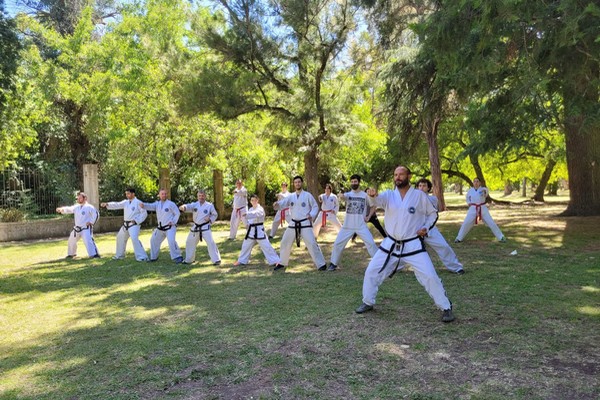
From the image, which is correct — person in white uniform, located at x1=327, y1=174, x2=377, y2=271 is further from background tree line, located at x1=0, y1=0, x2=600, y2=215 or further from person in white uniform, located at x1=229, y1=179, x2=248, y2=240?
person in white uniform, located at x1=229, y1=179, x2=248, y2=240

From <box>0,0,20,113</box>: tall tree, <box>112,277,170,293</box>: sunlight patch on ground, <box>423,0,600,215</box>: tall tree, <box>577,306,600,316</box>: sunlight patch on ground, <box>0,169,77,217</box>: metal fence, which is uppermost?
<box>0,0,20,113</box>: tall tree

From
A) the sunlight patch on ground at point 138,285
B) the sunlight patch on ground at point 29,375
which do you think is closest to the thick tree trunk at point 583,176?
the sunlight patch on ground at point 138,285

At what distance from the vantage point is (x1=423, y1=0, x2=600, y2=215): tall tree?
615 cm

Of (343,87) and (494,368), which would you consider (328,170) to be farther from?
(494,368)

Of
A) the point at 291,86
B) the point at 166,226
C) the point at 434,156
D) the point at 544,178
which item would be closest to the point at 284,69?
the point at 291,86

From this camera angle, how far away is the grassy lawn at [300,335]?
12.7 feet

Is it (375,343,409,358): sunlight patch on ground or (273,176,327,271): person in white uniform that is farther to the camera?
(273,176,327,271): person in white uniform

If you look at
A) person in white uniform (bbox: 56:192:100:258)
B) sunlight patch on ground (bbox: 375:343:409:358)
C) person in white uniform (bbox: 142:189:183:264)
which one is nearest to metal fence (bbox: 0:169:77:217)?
person in white uniform (bbox: 56:192:100:258)

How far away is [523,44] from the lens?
762 centimetres

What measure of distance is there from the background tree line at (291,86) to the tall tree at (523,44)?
0.03 m

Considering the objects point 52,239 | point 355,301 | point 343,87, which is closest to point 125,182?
point 52,239

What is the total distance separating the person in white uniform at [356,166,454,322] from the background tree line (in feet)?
8.28

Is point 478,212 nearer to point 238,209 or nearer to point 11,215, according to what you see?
point 238,209

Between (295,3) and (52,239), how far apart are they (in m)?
11.7
